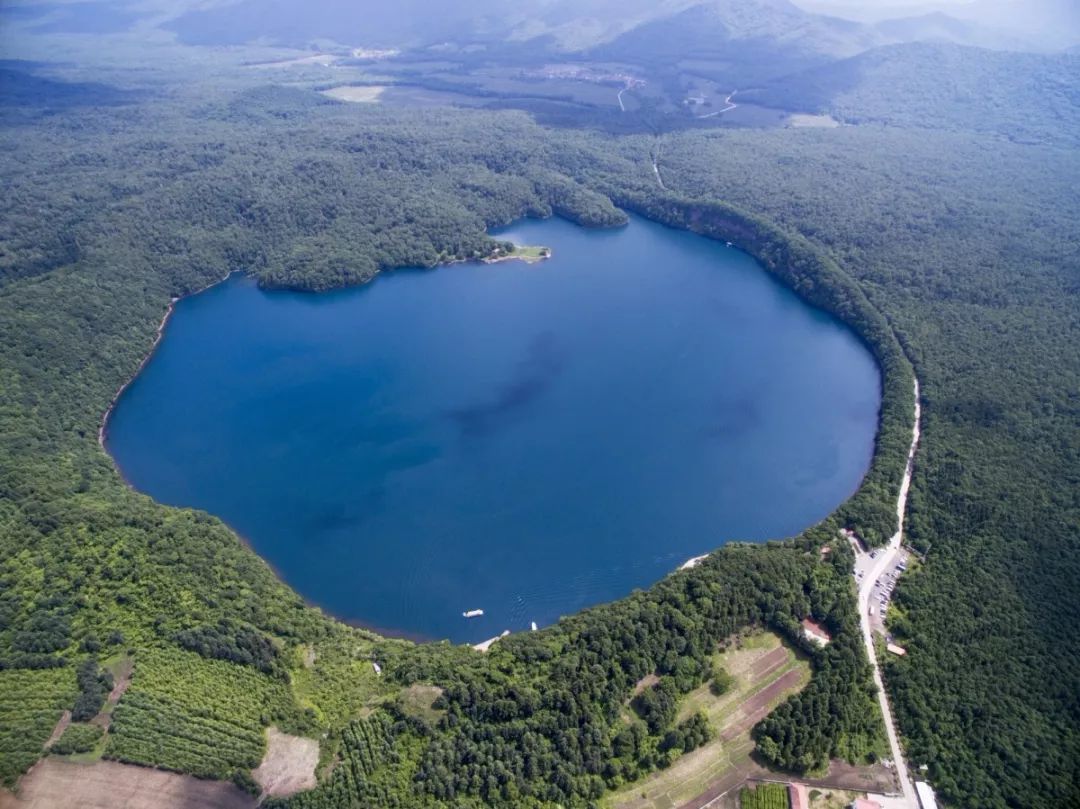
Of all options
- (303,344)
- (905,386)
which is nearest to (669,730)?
(905,386)

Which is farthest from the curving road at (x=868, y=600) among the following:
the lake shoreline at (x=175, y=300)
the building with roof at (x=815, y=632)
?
the lake shoreline at (x=175, y=300)

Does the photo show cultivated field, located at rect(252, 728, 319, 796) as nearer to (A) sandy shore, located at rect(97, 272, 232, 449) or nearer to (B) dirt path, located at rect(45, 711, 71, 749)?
(B) dirt path, located at rect(45, 711, 71, 749)

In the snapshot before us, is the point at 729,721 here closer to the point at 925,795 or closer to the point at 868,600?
the point at 925,795

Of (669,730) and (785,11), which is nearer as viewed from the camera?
(669,730)

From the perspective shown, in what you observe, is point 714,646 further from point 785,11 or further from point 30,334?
point 785,11

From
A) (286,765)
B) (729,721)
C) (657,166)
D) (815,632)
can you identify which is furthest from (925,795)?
(657,166)

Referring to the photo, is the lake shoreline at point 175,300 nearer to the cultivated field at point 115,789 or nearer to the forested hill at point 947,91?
the cultivated field at point 115,789
